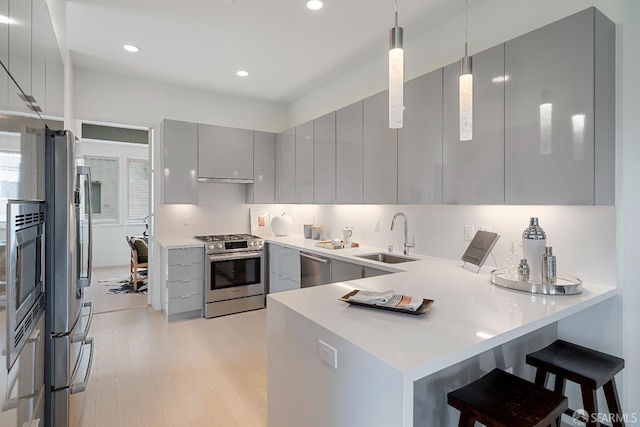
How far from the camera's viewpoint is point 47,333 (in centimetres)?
163

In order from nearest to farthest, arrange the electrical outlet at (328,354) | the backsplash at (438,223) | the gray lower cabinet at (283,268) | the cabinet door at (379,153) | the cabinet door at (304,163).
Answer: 1. the electrical outlet at (328,354)
2. the backsplash at (438,223)
3. the cabinet door at (379,153)
4. the gray lower cabinet at (283,268)
5. the cabinet door at (304,163)

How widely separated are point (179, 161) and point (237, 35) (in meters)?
1.69

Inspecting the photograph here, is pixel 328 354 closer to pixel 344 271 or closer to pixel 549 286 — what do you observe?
pixel 549 286

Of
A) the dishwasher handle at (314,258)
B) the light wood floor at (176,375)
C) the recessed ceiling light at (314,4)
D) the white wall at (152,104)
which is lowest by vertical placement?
the light wood floor at (176,375)

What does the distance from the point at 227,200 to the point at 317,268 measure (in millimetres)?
1982

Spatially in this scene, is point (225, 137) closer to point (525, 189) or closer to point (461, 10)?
point (461, 10)

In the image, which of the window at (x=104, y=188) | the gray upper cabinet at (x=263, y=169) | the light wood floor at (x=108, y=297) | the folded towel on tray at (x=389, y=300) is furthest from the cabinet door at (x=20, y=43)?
the window at (x=104, y=188)

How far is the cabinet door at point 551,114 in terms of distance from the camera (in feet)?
5.78

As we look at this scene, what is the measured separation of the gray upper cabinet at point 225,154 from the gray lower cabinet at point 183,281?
0.98 m

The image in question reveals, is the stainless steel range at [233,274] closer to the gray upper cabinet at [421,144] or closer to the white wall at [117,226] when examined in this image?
the gray upper cabinet at [421,144]

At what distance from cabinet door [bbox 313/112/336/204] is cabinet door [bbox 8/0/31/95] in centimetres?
264

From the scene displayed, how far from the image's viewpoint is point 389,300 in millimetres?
1537

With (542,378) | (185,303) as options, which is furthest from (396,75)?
(185,303)

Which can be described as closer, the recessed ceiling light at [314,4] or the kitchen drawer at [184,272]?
the recessed ceiling light at [314,4]
